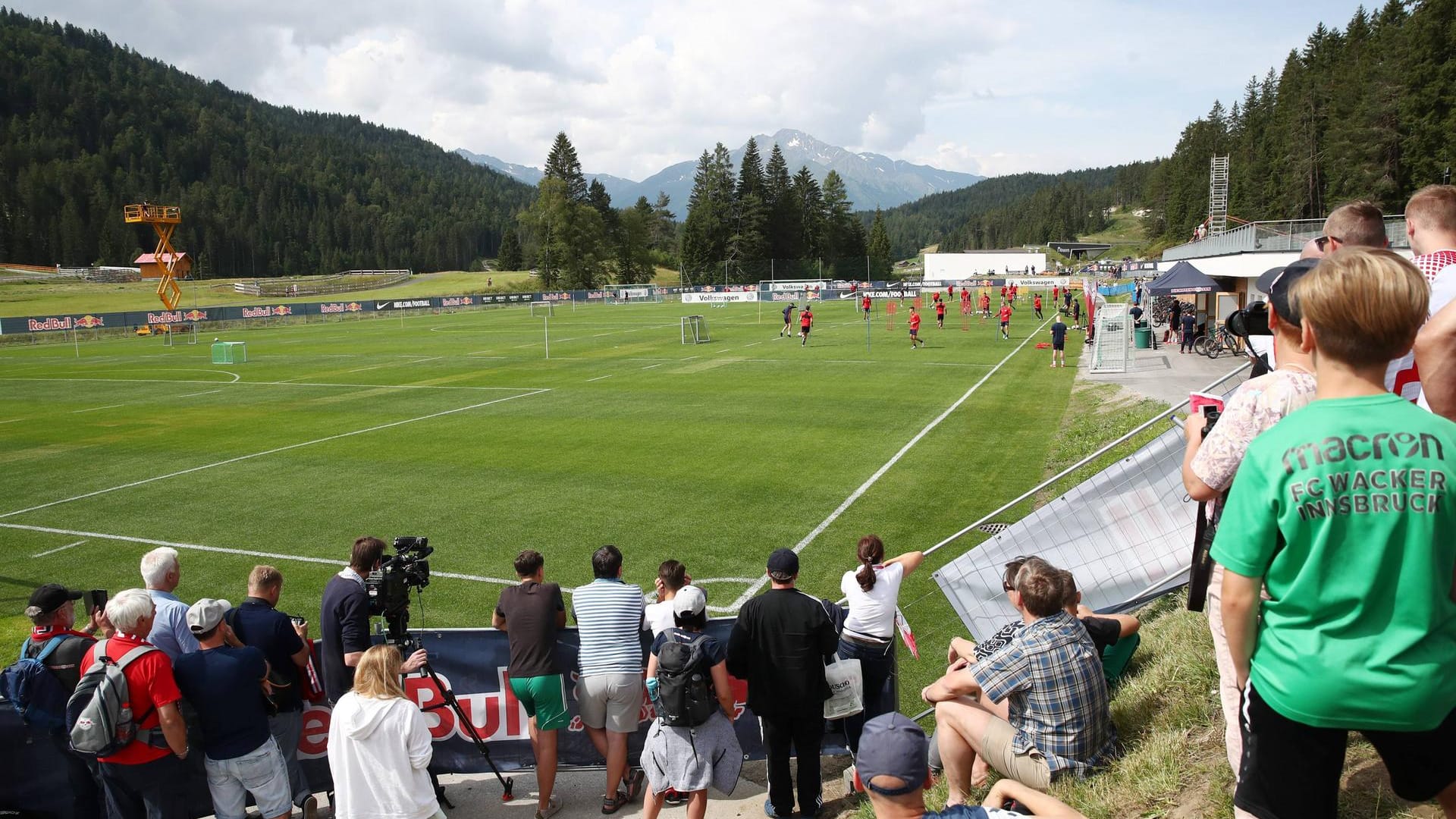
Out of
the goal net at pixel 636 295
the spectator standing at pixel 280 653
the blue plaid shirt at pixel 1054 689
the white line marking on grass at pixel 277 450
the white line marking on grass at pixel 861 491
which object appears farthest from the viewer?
the goal net at pixel 636 295

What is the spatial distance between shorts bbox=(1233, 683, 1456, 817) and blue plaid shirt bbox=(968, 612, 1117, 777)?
5.42 feet

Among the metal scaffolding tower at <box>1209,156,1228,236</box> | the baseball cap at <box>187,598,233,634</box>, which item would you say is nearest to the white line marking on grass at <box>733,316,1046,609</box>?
the baseball cap at <box>187,598,233,634</box>

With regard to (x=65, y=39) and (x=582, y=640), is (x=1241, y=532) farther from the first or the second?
(x=65, y=39)

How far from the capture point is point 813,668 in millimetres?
5457

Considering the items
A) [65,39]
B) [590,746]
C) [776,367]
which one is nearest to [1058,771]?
[590,746]

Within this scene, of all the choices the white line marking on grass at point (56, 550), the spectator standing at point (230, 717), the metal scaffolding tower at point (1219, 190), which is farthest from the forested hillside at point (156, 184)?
the spectator standing at point (230, 717)

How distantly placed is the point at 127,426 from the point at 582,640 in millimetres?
21577

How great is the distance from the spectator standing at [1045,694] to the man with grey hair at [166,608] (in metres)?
5.07

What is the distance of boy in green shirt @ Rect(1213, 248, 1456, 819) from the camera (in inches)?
90.5

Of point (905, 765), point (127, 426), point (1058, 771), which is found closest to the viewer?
point (905, 765)

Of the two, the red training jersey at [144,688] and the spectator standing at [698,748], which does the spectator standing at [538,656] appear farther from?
the red training jersey at [144,688]

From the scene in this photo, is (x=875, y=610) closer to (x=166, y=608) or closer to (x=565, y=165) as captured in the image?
(x=166, y=608)

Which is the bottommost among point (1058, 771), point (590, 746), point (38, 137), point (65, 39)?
point (590, 746)

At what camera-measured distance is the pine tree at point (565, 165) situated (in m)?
129
